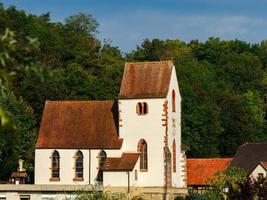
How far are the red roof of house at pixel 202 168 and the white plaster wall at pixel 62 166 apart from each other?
15.8 m

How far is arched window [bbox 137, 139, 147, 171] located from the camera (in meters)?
54.1

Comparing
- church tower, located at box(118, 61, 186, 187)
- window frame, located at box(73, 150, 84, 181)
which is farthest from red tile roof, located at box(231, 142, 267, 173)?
window frame, located at box(73, 150, 84, 181)

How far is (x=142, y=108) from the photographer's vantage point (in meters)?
54.8

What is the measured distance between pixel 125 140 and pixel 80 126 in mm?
3724

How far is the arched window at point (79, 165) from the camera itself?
182ft

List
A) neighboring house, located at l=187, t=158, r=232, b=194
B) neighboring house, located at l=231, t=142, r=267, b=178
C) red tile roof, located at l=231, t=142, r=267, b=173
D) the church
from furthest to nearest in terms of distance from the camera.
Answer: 1. red tile roof, located at l=231, t=142, r=267, b=173
2. neighboring house, located at l=187, t=158, r=232, b=194
3. neighboring house, located at l=231, t=142, r=267, b=178
4. the church

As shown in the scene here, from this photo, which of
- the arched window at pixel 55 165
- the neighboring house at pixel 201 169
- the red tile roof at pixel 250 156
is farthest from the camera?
the red tile roof at pixel 250 156

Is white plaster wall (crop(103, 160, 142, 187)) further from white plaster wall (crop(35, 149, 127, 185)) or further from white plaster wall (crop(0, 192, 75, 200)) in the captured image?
white plaster wall (crop(0, 192, 75, 200))

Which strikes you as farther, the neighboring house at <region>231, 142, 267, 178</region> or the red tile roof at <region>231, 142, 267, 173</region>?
the red tile roof at <region>231, 142, 267, 173</region>

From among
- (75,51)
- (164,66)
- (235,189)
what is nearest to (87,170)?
(164,66)

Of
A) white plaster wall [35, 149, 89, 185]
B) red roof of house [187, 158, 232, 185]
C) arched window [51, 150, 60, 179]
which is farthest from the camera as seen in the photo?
red roof of house [187, 158, 232, 185]

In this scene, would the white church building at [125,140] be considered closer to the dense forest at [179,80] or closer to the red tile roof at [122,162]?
the red tile roof at [122,162]

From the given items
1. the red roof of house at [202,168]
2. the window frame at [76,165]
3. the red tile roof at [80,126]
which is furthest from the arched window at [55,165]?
the red roof of house at [202,168]

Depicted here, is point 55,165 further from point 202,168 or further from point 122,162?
point 202,168
